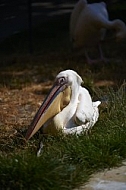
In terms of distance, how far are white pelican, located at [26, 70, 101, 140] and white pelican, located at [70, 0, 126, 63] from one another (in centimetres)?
462

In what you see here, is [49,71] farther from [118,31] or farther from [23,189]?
[23,189]

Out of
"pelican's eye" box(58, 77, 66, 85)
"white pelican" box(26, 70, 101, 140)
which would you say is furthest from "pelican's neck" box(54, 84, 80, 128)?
"pelican's eye" box(58, 77, 66, 85)

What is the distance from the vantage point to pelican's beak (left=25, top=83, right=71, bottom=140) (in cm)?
611

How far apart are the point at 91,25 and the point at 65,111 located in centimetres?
534

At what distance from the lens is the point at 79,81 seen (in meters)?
6.49

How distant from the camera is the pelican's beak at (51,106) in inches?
241

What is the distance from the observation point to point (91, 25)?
11.5 m

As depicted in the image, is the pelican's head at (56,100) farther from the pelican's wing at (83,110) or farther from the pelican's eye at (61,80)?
the pelican's wing at (83,110)

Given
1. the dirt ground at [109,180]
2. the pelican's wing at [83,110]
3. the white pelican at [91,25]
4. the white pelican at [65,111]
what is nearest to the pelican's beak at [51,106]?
the white pelican at [65,111]

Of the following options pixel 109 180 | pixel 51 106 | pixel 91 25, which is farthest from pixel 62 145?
pixel 91 25

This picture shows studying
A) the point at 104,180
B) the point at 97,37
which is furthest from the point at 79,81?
the point at 97,37

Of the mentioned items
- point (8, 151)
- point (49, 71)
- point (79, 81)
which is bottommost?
point (49, 71)

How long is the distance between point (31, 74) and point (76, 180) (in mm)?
6141

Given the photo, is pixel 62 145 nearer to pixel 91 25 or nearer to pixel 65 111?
pixel 65 111
